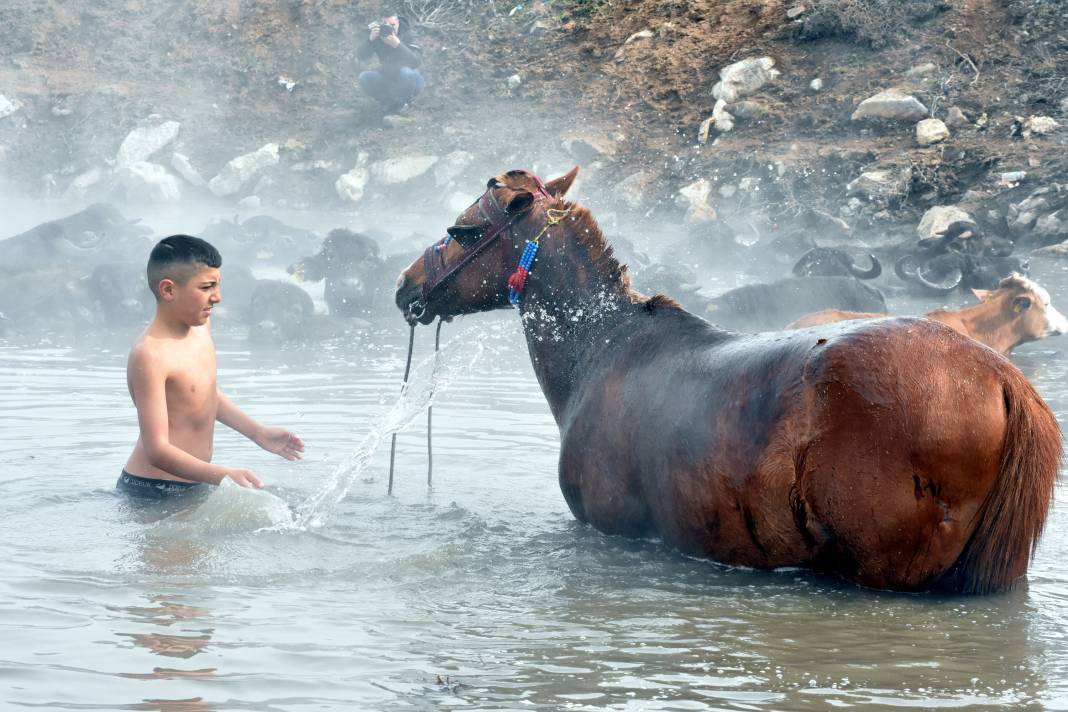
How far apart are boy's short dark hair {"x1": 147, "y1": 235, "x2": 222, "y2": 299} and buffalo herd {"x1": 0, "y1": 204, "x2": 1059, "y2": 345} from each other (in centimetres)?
665

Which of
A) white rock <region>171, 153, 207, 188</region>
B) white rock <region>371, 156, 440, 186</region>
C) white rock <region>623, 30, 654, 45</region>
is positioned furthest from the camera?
white rock <region>171, 153, 207, 188</region>

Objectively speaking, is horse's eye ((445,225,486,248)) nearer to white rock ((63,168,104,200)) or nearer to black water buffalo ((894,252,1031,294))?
black water buffalo ((894,252,1031,294))

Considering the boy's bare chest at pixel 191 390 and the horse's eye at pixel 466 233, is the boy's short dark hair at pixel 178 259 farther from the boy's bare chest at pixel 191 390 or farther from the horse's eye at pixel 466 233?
the horse's eye at pixel 466 233

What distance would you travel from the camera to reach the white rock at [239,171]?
24125mm

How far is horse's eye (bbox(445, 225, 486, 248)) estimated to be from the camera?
567cm

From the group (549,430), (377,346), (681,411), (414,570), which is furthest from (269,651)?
(377,346)

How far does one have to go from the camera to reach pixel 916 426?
13.2 ft

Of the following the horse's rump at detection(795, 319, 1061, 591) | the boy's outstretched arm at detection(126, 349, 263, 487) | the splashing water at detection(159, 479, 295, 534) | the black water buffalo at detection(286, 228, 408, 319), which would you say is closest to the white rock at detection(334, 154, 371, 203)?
the black water buffalo at detection(286, 228, 408, 319)

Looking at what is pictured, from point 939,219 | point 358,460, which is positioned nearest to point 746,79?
point 939,219

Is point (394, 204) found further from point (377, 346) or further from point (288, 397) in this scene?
point (288, 397)

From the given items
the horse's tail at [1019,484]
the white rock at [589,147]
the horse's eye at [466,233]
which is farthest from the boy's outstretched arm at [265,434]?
the white rock at [589,147]

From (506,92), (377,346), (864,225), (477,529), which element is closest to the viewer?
(477,529)

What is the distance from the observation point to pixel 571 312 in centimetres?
564

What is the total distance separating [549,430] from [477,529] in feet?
8.65
